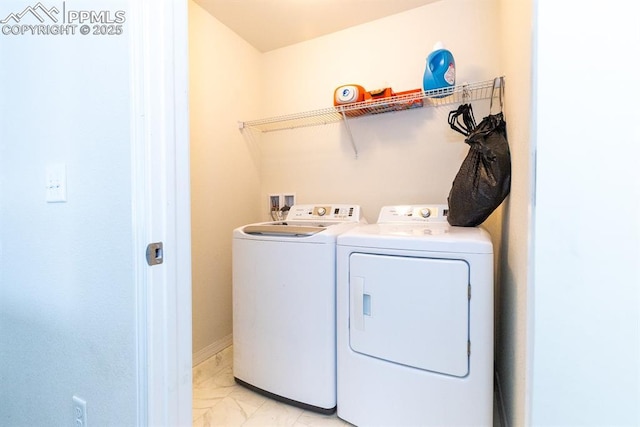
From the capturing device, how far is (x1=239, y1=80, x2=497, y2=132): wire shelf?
5.41 feet

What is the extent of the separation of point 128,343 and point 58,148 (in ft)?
2.26

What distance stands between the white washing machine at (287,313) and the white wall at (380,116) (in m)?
0.67

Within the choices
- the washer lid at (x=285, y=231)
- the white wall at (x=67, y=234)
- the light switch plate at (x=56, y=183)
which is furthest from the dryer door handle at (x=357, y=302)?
the light switch plate at (x=56, y=183)

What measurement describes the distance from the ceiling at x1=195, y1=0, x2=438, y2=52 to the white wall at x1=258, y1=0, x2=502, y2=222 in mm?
76

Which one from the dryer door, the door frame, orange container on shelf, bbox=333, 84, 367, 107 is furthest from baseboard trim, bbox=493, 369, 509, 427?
orange container on shelf, bbox=333, 84, 367, 107

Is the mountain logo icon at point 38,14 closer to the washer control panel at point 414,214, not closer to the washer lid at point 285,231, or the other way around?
the washer lid at point 285,231

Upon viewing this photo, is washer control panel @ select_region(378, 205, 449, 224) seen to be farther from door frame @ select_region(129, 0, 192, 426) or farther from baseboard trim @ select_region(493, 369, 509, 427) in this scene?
door frame @ select_region(129, 0, 192, 426)

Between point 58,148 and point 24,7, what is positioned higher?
point 24,7

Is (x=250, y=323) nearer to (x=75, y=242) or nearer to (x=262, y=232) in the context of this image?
(x=262, y=232)

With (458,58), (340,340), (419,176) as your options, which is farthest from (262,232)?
(458,58)

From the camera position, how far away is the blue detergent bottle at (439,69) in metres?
1.61

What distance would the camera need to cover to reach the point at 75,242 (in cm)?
87

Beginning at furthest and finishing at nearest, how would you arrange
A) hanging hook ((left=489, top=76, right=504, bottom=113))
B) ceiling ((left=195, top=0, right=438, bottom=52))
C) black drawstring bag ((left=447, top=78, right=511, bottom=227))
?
ceiling ((left=195, top=0, right=438, bottom=52)) < hanging hook ((left=489, top=76, right=504, bottom=113)) < black drawstring bag ((left=447, top=78, right=511, bottom=227))

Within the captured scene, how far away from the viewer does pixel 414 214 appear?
1735mm
